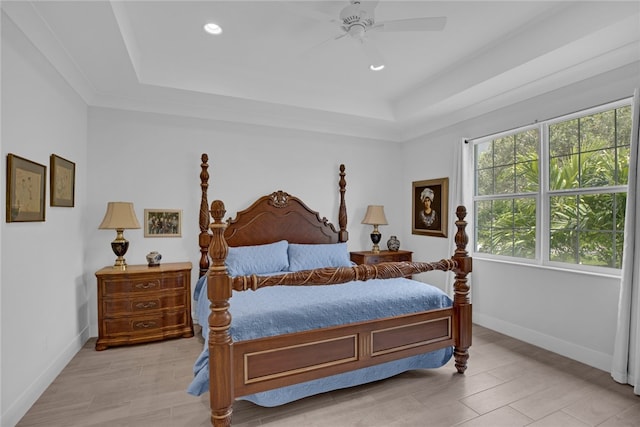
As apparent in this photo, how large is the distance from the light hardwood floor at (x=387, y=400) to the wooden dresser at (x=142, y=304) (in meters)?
0.32

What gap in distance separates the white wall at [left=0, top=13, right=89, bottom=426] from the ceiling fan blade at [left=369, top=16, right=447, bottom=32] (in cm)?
247

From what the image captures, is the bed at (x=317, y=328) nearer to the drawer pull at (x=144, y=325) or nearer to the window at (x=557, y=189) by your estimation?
the drawer pull at (x=144, y=325)

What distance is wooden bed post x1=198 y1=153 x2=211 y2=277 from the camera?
3.86 meters

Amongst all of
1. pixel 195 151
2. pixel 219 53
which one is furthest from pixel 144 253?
pixel 219 53

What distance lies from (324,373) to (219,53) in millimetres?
3084

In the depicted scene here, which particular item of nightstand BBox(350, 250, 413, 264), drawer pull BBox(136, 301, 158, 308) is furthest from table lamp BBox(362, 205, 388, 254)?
drawer pull BBox(136, 301, 158, 308)

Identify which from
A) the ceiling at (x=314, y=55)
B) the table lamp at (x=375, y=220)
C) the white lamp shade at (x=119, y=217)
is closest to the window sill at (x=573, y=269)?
the table lamp at (x=375, y=220)

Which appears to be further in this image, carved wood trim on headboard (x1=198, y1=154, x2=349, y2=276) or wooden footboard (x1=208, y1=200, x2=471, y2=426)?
carved wood trim on headboard (x1=198, y1=154, x2=349, y2=276)

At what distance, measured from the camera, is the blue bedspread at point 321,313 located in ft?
7.07

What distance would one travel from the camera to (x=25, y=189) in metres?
2.27

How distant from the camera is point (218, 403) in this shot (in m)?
1.93

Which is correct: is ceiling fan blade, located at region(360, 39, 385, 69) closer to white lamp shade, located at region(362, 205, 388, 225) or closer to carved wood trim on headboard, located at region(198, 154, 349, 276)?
carved wood trim on headboard, located at region(198, 154, 349, 276)

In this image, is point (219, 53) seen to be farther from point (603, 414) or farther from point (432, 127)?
point (603, 414)

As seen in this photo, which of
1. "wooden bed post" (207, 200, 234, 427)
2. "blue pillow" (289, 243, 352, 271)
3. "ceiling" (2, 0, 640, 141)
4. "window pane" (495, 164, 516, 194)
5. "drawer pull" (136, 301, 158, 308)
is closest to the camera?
"wooden bed post" (207, 200, 234, 427)
